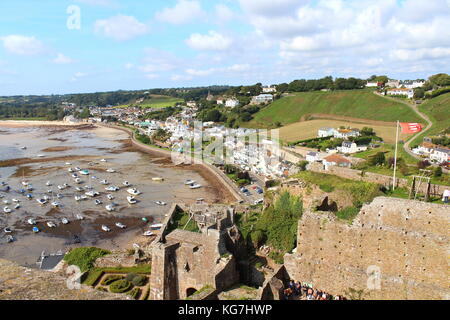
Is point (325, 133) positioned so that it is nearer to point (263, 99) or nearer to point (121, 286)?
point (121, 286)

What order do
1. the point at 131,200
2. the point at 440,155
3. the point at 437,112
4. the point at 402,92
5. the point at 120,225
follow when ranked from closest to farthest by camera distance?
the point at 120,225
the point at 440,155
the point at 131,200
the point at 437,112
the point at 402,92

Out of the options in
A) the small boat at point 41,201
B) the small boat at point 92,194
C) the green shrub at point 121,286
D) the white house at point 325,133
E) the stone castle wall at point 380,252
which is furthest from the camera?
the white house at point 325,133

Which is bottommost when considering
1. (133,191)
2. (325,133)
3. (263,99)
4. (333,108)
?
(133,191)

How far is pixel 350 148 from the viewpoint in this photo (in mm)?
48875

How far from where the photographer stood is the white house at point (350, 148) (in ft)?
159

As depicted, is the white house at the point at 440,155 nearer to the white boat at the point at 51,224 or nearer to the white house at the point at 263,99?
the white boat at the point at 51,224

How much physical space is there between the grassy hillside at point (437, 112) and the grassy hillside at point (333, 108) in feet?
10.9

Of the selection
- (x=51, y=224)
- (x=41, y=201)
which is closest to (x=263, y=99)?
(x=41, y=201)

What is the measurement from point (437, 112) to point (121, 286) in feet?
218

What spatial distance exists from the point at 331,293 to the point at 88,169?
176 ft

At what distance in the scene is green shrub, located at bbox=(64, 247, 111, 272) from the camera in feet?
74.1

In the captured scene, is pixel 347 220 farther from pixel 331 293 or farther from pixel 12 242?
pixel 12 242

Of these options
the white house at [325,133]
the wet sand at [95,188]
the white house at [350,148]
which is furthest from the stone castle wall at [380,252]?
the white house at [325,133]

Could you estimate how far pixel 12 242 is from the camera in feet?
98.5
